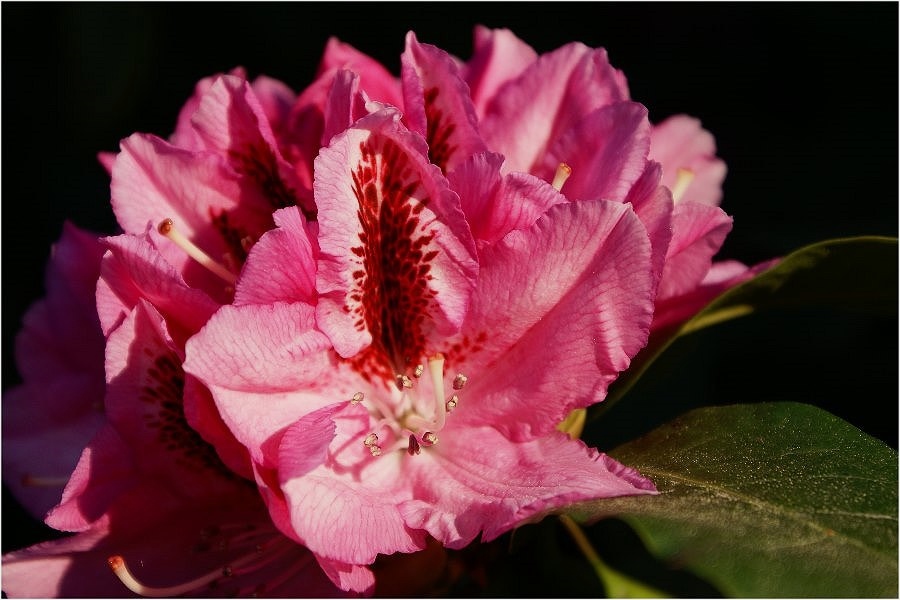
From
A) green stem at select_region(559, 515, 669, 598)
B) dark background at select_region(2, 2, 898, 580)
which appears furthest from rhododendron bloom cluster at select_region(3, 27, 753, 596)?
dark background at select_region(2, 2, 898, 580)

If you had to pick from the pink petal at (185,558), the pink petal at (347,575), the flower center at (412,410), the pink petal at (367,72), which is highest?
the pink petal at (367,72)

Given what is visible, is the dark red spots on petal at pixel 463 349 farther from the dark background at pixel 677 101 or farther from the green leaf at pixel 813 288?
the dark background at pixel 677 101

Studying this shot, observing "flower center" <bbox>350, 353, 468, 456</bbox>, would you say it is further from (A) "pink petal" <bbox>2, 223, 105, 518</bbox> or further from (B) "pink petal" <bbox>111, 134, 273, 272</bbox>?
(A) "pink petal" <bbox>2, 223, 105, 518</bbox>

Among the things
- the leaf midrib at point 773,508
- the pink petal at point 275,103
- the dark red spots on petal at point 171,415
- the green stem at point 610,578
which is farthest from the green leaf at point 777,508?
the pink petal at point 275,103

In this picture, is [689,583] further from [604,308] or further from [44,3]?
[44,3]

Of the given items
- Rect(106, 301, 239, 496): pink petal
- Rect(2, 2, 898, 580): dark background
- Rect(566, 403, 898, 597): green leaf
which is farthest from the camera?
Rect(2, 2, 898, 580): dark background
